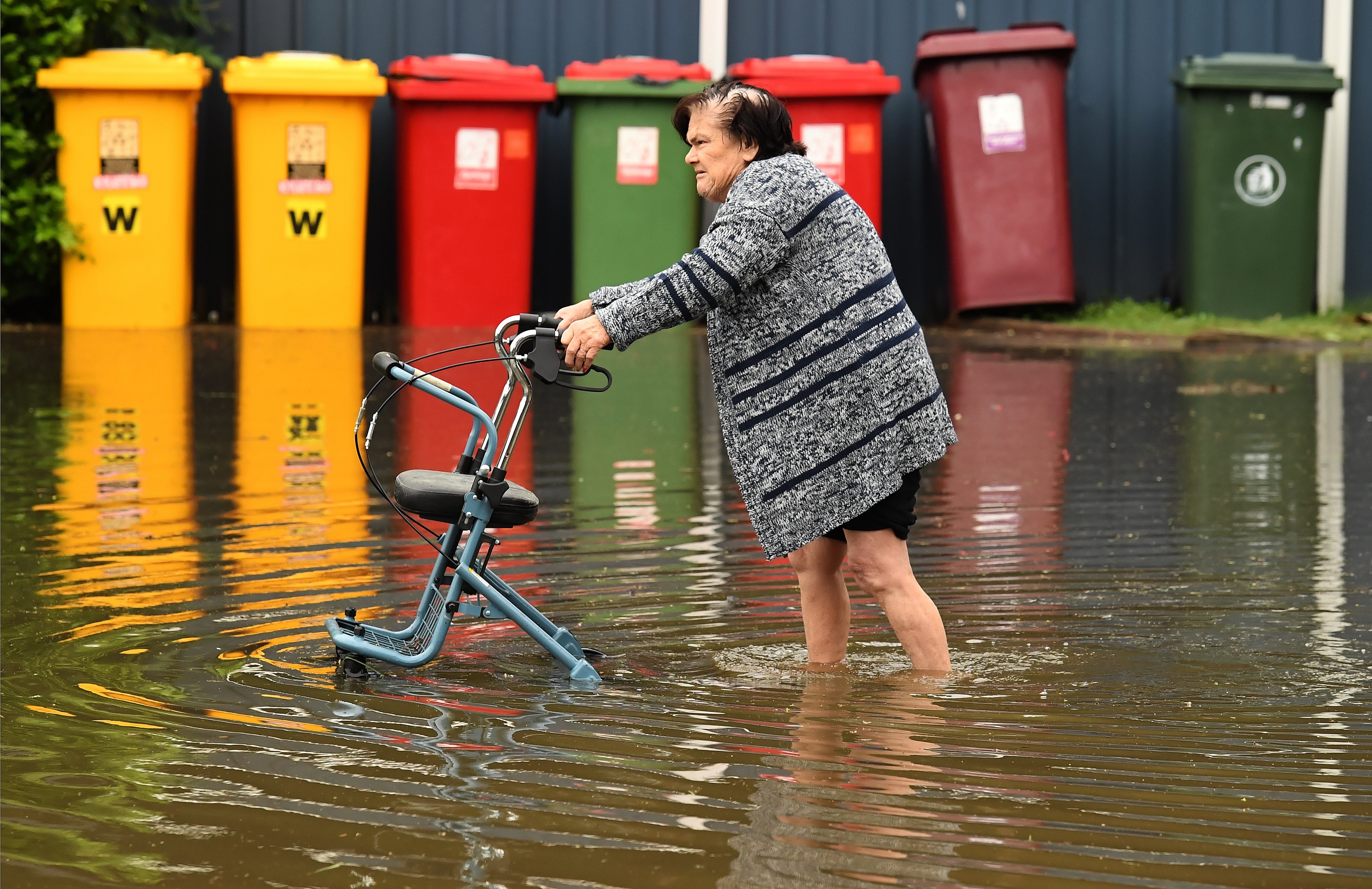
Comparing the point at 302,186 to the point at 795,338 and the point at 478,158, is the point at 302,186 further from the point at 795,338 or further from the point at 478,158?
the point at 795,338

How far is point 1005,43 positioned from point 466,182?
12.3ft

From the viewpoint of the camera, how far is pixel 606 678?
367cm

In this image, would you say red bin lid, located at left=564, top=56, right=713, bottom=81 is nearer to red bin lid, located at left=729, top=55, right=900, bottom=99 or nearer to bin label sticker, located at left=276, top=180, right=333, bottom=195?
red bin lid, located at left=729, top=55, right=900, bottom=99

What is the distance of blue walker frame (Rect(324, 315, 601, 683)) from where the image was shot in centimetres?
360

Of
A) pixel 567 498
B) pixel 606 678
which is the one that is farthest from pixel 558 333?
pixel 567 498

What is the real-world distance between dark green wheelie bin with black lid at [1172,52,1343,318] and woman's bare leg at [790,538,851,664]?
934cm

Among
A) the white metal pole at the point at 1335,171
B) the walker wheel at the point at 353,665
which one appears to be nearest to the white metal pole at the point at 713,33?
the white metal pole at the point at 1335,171

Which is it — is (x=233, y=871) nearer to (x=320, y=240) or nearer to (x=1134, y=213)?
(x=320, y=240)

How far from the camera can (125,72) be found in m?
11.5

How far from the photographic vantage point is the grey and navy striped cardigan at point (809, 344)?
11.3ft

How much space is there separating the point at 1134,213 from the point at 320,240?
612cm

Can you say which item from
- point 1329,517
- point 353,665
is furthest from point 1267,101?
point 353,665

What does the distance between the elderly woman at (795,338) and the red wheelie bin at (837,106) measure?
8611 mm

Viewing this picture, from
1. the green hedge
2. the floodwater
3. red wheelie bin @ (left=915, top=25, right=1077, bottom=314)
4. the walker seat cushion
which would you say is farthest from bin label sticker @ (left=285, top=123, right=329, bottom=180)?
the walker seat cushion
